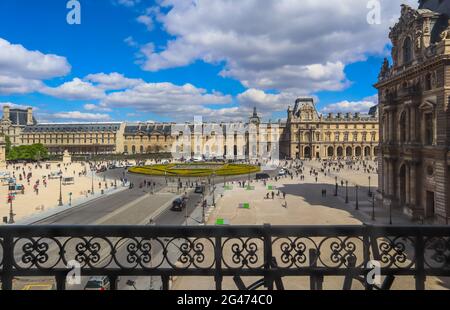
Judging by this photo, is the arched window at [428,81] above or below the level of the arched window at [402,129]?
above

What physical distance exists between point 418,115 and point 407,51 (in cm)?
753

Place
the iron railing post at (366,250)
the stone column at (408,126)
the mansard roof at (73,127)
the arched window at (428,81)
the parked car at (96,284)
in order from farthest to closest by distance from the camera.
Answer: the mansard roof at (73,127), the stone column at (408,126), the arched window at (428,81), the parked car at (96,284), the iron railing post at (366,250)

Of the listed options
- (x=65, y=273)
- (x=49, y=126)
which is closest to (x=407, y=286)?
(x=65, y=273)

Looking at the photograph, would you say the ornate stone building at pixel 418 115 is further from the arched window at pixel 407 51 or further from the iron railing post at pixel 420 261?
the iron railing post at pixel 420 261

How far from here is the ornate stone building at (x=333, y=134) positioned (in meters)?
126

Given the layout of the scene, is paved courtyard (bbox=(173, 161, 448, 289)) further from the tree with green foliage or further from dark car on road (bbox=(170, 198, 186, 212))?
the tree with green foliage

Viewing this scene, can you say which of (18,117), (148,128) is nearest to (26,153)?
(148,128)

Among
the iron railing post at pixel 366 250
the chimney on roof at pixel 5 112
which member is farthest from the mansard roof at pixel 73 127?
the iron railing post at pixel 366 250

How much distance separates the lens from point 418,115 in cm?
3041

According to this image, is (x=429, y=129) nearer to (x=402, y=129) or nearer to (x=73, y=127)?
(x=402, y=129)

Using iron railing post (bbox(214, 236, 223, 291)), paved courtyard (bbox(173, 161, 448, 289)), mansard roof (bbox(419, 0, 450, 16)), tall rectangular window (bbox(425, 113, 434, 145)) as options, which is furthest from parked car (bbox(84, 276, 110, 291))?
mansard roof (bbox(419, 0, 450, 16))
